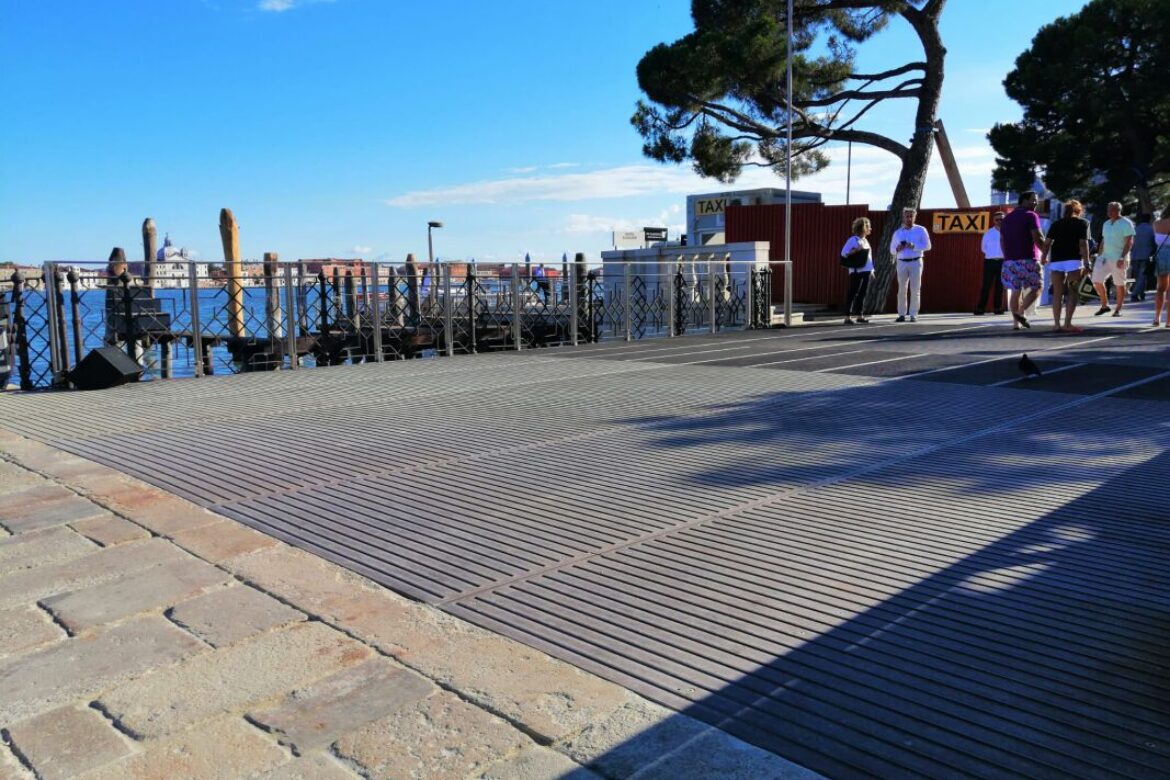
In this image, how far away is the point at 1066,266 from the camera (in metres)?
10.6

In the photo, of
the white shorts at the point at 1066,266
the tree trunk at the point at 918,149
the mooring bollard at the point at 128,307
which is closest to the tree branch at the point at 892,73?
the tree trunk at the point at 918,149

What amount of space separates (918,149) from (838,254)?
261 cm

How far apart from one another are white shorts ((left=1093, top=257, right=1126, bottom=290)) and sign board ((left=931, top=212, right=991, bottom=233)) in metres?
5.03

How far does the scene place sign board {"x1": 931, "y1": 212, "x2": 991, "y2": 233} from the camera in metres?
18.3

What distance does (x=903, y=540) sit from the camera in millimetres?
3166

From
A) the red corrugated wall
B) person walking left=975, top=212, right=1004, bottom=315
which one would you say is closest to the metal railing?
person walking left=975, top=212, right=1004, bottom=315

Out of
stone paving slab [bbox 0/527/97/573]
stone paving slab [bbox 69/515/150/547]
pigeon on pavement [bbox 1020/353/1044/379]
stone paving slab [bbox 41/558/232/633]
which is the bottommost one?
stone paving slab [bbox 41/558/232/633]

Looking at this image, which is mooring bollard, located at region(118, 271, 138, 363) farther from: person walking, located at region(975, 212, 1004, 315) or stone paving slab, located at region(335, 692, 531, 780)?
person walking, located at region(975, 212, 1004, 315)

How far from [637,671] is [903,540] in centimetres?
140

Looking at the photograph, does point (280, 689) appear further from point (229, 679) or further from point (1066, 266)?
point (1066, 266)

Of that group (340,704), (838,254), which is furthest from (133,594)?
(838,254)

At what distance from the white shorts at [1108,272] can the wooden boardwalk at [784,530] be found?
21.3ft

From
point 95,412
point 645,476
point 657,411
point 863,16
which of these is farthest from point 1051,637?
point 863,16

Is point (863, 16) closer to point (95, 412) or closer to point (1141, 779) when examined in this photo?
point (95, 412)
